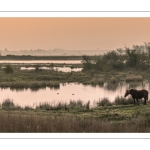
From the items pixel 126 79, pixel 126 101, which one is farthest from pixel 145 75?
pixel 126 101

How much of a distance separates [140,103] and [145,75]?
23.2 meters

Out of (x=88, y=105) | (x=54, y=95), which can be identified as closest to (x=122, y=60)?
(x=54, y=95)

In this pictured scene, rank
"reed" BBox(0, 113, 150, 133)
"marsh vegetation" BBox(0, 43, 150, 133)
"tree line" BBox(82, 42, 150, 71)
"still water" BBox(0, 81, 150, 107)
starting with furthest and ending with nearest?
"tree line" BBox(82, 42, 150, 71)
"still water" BBox(0, 81, 150, 107)
"marsh vegetation" BBox(0, 43, 150, 133)
"reed" BBox(0, 113, 150, 133)

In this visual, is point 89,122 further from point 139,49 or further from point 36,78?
point 139,49

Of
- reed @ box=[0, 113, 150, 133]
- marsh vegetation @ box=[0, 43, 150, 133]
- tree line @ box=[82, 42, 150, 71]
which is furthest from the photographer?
tree line @ box=[82, 42, 150, 71]

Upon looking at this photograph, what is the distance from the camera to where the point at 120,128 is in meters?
8.51

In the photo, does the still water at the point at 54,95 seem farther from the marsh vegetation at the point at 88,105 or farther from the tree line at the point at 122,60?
the tree line at the point at 122,60

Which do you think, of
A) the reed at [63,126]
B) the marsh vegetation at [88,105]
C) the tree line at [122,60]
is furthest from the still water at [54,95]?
the tree line at [122,60]

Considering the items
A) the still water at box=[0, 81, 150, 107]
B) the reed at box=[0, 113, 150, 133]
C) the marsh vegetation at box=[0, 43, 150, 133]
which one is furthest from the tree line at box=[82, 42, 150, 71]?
the reed at box=[0, 113, 150, 133]

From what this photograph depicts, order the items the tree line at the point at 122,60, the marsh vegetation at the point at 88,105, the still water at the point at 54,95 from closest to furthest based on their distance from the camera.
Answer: the marsh vegetation at the point at 88,105, the still water at the point at 54,95, the tree line at the point at 122,60

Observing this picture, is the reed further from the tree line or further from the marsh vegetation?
the tree line

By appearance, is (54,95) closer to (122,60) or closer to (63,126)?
(63,126)

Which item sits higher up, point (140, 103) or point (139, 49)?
point (139, 49)

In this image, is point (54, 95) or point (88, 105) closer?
point (88, 105)
